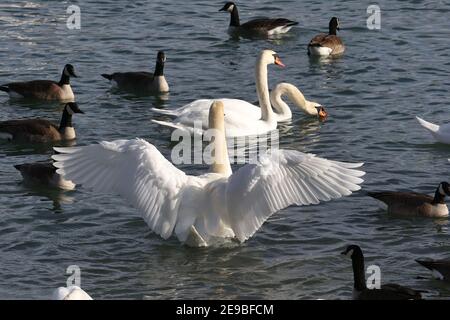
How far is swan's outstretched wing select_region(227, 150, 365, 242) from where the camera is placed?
1260 centimetres

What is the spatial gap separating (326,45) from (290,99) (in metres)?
2.59

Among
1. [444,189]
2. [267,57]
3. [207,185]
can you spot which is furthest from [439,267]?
[267,57]

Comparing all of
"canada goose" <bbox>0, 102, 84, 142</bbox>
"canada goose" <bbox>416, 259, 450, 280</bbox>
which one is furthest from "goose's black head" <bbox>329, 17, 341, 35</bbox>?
"canada goose" <bbox>416, 259, 450, 280</bbox>

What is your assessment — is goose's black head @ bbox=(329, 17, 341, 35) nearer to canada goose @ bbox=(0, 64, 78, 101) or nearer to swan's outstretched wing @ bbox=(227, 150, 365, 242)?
canada goose @ bbox=(0, 64, 78, 101)

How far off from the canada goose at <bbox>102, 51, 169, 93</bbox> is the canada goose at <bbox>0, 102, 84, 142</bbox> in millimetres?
2368

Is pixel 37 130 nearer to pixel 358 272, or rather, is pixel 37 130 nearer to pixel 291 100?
pixel 291 100

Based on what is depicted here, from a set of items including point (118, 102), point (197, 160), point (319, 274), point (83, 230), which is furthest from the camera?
point (118, 102)

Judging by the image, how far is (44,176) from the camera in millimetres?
15578

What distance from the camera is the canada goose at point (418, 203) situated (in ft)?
47.1

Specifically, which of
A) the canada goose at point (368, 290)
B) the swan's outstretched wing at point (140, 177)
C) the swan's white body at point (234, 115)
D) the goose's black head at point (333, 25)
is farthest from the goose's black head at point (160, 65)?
the canada goose at point (368, 290)

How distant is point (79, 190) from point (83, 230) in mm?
1514
